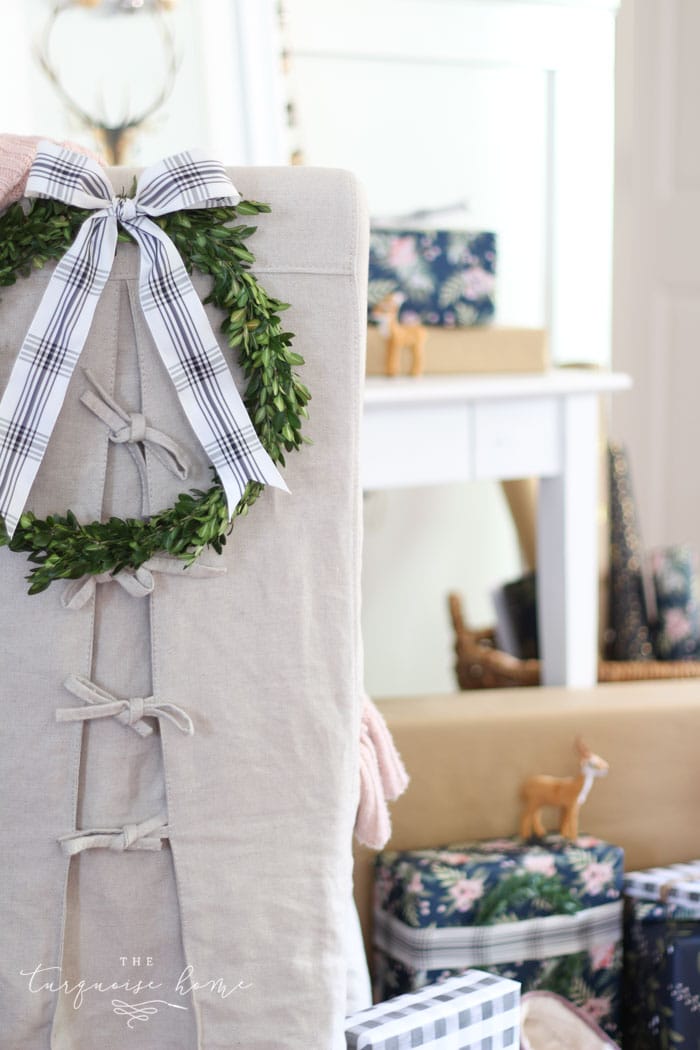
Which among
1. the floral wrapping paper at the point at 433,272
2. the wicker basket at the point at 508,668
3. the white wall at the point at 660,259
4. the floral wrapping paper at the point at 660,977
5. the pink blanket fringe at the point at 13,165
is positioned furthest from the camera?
the white wall at the point at 660,259

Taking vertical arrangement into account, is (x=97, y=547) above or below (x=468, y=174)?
below

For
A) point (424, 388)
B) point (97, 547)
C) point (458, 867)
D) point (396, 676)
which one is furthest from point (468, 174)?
point (97, 547)

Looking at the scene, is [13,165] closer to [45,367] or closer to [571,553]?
[45,367]

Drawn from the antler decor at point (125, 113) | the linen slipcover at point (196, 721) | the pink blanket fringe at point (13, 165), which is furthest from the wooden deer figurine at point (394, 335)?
the pink blanket fringe at point (13, 165)

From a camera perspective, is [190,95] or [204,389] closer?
[204,389]

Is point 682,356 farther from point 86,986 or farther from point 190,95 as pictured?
point 86,986

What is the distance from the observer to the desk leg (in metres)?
1.45

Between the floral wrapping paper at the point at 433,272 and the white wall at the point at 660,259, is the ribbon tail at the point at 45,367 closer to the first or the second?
the floral wrapping paper at the point at 433,272

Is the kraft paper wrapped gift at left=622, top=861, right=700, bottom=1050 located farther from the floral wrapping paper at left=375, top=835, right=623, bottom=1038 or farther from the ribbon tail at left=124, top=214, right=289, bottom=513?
the ribbon tail at left=124, top=214, right=289, bottom=513

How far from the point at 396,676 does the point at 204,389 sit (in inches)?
54.2

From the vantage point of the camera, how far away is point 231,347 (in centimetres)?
84

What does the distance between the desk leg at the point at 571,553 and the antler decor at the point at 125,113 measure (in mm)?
729

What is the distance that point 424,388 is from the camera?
136 centimetres

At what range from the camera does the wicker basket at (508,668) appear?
64.9 inches
